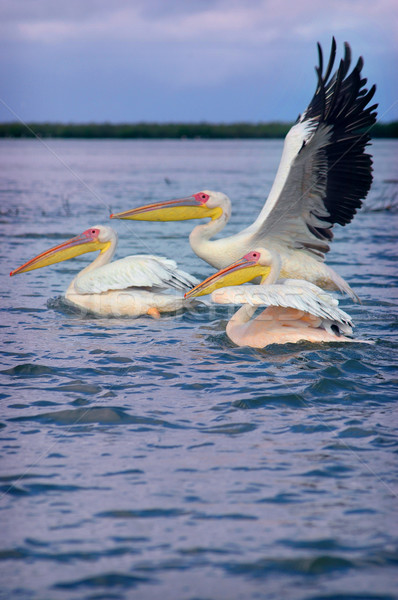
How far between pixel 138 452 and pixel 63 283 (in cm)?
449

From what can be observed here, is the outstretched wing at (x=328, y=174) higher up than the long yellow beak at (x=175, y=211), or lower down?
higher up

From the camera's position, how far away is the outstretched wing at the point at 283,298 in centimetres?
462

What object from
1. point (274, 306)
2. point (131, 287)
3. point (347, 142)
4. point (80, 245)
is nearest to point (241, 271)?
point (274, 306)

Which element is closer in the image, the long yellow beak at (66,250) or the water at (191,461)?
the water at (191,461)

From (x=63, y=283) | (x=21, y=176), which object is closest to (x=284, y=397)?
(x=63, y=283)

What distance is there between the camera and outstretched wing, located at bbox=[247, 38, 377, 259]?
5.60 meters

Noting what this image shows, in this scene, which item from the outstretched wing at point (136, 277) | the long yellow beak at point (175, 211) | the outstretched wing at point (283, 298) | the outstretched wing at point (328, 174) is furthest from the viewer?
the long yellow beak at point (175, 211)

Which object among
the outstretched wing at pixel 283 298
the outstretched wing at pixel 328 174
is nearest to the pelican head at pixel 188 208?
the outstretched wing at pixel 328 174

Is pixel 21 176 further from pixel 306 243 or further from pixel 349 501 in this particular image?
pixel 349 501

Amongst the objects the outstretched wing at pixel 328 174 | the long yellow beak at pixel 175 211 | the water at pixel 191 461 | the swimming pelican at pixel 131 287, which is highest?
the outstretched wing at pixel 328 174

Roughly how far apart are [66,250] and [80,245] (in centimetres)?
13

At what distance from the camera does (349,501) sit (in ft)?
9.56

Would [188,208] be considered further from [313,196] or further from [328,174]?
[328,174]

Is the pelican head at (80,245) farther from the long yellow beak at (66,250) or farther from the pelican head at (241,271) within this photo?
the pelican head at (241,271)
